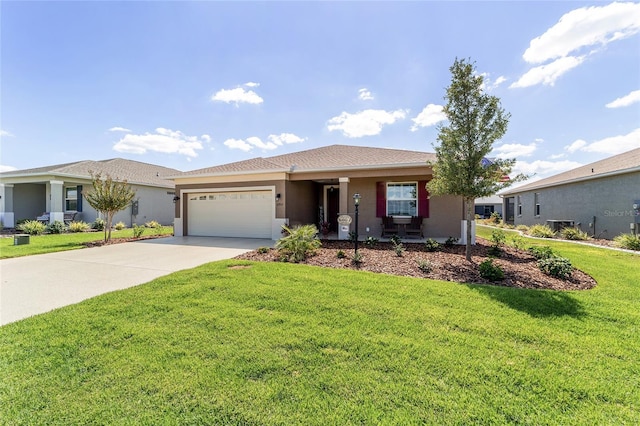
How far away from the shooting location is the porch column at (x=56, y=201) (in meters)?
16.6

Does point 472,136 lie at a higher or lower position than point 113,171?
lower

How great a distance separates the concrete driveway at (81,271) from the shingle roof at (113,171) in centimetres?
903

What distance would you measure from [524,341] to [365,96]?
1188cm

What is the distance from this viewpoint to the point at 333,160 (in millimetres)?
12969

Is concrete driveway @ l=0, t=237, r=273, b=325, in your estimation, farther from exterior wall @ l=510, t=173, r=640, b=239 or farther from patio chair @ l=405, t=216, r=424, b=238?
exterior wall @ l=510, t=173, r=640, b=239

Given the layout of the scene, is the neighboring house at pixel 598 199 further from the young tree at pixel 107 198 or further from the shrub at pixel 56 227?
the shrub at pixel 56 227

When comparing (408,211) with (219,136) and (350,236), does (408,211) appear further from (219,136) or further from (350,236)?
(219,136)

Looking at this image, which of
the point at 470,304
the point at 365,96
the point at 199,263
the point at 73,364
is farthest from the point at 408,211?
the point at 73,364

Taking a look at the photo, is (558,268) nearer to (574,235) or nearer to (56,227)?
(574,235)

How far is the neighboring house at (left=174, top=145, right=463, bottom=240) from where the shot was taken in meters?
11.7

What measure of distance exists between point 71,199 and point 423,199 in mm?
22273

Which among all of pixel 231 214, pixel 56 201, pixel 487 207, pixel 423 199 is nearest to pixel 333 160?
pixel 423 199

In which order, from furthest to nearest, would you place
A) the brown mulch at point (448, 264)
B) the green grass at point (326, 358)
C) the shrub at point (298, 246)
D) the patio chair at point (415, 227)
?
the patio chair at point (415, 227)
the shrub at point (298, 246)
the brown mulch at point (448, 264)
the green grass at point (326, 358)

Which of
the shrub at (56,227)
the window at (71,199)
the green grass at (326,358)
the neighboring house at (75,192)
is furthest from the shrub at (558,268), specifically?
the window at (71,199)
